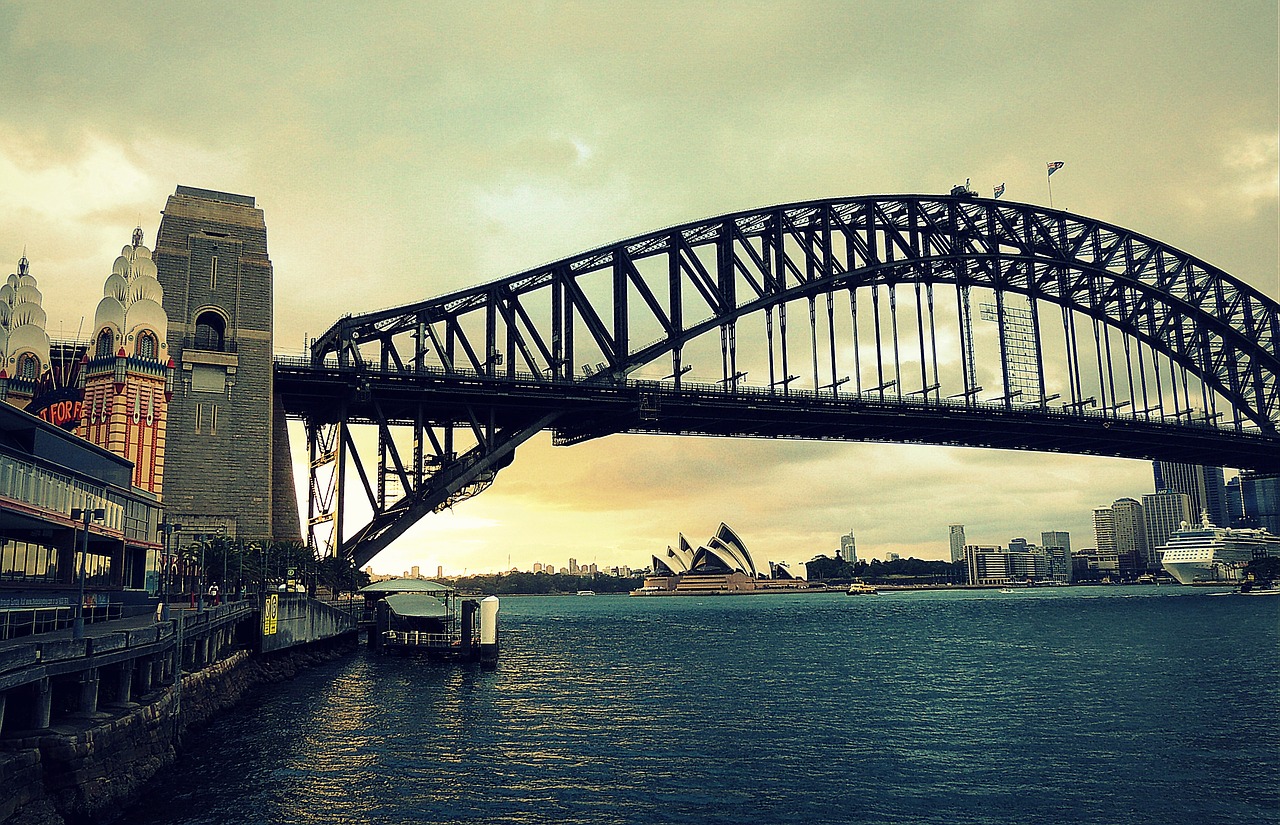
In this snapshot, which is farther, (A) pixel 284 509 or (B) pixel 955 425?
(B) pixel 955 425

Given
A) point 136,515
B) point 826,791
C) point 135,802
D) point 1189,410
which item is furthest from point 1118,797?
point 1189,410

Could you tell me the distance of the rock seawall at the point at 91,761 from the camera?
23.0 meters

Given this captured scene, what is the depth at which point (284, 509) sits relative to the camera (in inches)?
3241

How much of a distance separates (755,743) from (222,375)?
5742cm

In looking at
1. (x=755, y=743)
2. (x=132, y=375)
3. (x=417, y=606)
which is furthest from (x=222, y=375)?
(x=755, y=743)

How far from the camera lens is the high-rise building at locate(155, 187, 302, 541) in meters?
74.9

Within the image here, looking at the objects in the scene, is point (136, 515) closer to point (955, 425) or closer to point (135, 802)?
point (135, 802)

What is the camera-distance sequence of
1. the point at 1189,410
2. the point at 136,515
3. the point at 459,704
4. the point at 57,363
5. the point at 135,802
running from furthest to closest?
1. the point at 1189,410
2. the point at 57,363
3. the point at 136,515
4. the point at 459,704
5. the point at 135,802

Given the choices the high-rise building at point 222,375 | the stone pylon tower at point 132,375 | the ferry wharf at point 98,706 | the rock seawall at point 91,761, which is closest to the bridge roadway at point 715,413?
the high-rise building at point 222,375

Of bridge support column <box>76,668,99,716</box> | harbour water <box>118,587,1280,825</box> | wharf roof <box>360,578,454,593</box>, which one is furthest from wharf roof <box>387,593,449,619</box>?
bridge support column <box>76,668,99,716</box>

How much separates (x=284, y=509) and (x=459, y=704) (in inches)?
1576

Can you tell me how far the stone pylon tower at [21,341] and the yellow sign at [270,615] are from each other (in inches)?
1588

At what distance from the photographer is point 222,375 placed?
78125mm

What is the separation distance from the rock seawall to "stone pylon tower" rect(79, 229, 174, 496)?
123 feet
